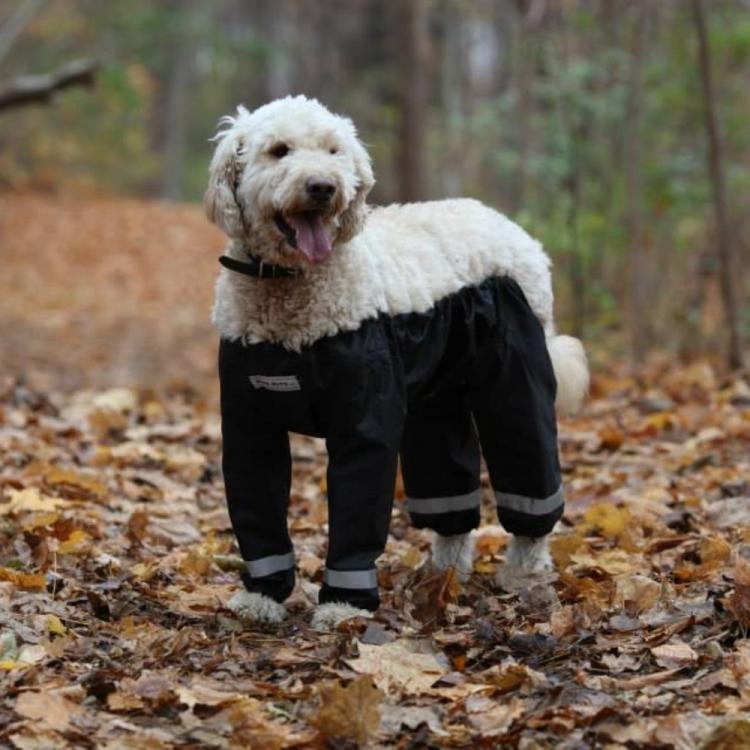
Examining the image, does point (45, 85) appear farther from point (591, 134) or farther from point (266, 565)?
point (266, 565)

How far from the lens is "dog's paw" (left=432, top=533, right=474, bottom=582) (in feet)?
16.7

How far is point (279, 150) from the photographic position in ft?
13.4

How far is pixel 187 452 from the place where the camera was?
701cm

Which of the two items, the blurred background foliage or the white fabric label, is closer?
the white fabric label

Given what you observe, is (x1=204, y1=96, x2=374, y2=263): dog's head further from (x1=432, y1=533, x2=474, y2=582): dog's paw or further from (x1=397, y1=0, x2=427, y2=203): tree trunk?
(x1=397, y1=0, x2=427, y2=203): tree trunk

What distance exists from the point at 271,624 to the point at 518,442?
1173 millimetres

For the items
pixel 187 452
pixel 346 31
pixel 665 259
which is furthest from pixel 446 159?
pixel 187 452

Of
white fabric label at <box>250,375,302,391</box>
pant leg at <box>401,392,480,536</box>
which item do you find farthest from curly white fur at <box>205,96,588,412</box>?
pant leg at <box>401,392,480,536</box>

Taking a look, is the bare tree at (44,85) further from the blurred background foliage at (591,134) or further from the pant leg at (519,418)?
the pant leg at (519,418)

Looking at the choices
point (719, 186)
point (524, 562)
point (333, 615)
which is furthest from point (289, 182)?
point (719, 186)

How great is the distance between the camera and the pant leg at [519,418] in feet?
15.5

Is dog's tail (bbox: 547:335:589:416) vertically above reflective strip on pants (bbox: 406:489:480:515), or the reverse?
dog's tail (bbox: 547:335:589:416)

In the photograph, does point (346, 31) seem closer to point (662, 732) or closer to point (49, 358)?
point (49, 358)

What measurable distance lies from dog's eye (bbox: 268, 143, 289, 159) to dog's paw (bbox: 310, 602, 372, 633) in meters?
1.48
